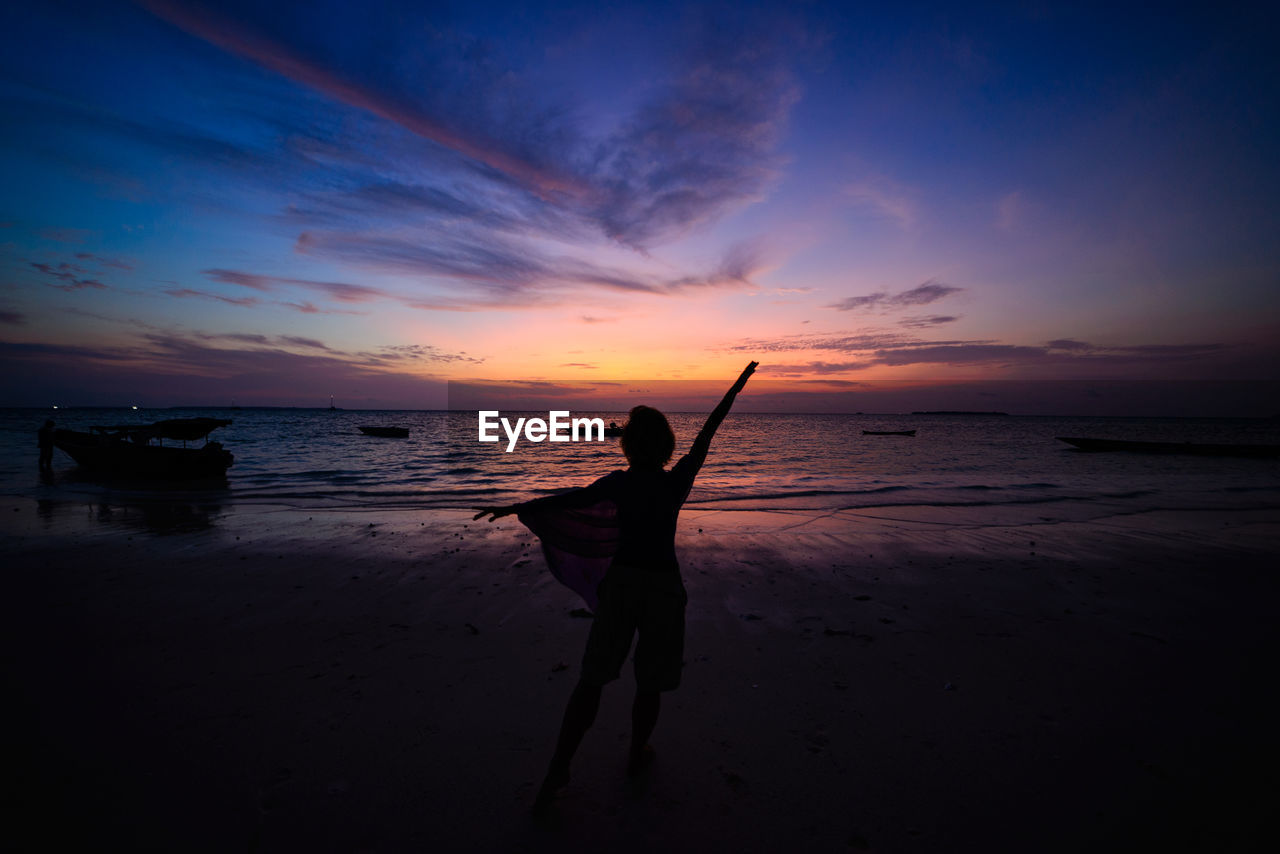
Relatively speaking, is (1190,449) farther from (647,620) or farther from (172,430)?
(172,430)

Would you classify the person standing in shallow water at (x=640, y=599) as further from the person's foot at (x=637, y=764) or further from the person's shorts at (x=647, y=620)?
the person's foot at (x=637, y=764)

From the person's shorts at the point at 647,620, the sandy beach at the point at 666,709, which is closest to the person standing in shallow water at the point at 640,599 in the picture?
the person's shorts at the point at 647,620

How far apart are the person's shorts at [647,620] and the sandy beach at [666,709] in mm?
908

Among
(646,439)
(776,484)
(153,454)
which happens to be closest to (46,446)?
(153,454)

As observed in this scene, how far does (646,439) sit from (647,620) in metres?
1.18

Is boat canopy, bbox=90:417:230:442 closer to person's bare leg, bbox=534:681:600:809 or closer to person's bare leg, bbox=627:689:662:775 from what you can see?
person's bare leg, bbox=534:681:600:809

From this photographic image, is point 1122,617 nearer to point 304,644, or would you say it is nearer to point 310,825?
point 310,825

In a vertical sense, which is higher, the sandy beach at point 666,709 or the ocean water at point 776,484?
the sandy beach at point 666,709

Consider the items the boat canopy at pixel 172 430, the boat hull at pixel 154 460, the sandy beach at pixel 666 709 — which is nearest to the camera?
the sandy beach at pixel 666 709

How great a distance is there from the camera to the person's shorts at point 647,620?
343 cm

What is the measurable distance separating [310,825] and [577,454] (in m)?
40.0

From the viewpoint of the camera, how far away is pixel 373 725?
14.2ft

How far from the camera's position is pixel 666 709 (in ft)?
15.1

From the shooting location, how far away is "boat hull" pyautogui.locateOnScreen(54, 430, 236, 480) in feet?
69.3
